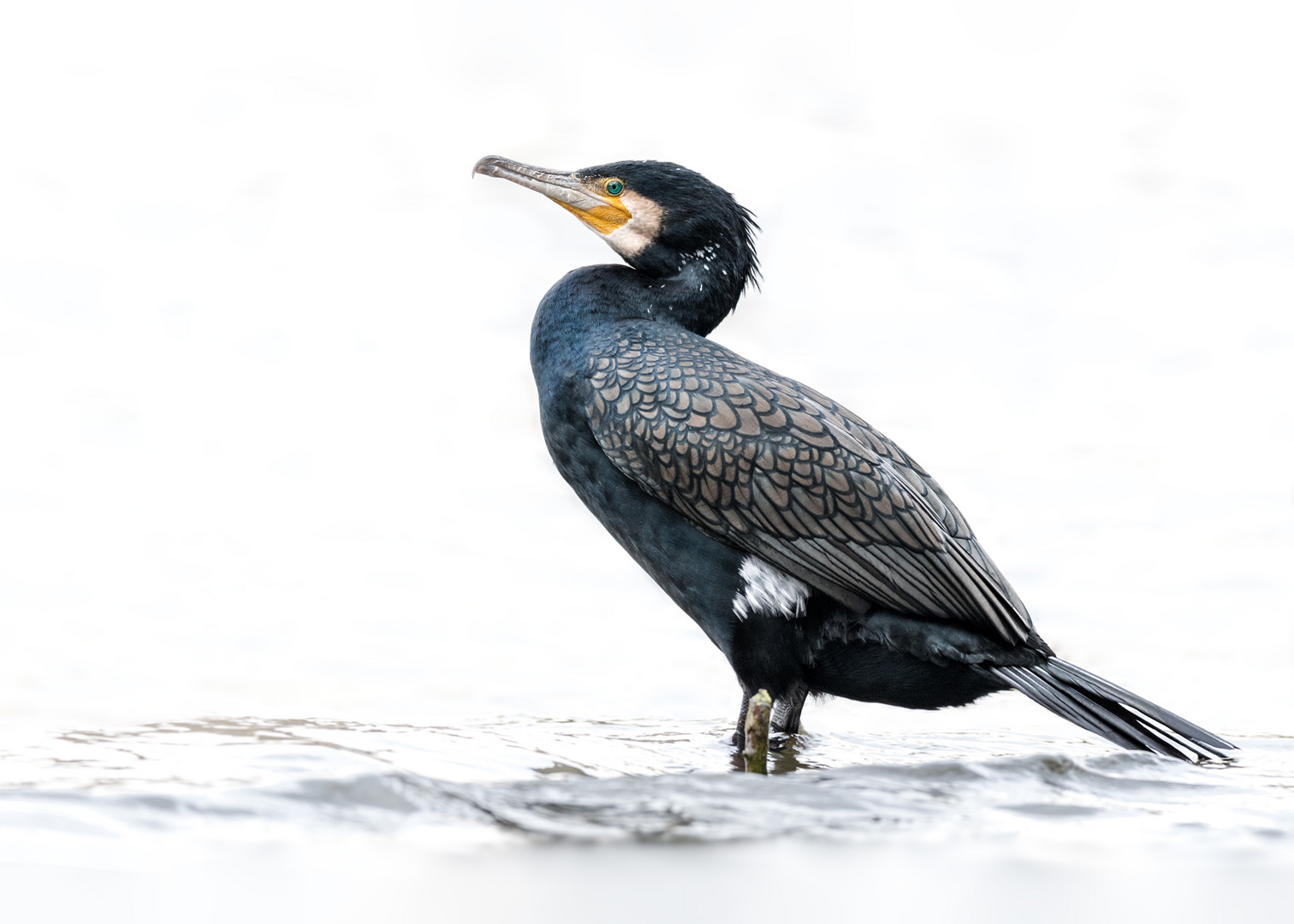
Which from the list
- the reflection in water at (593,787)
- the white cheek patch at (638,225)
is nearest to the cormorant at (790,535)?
the reflection in water at (593,787)

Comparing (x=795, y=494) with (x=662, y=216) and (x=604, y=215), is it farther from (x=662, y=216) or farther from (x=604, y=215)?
(x=604, y=215)

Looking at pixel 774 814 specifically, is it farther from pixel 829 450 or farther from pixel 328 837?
pixel 829 450

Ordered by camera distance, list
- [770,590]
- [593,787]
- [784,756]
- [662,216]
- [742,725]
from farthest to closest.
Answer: [662,216], [742,725], [784,756], [770,590], [593,787]

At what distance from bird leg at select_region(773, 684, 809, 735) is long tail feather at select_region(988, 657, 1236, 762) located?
749mm

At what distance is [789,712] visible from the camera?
19.6ft

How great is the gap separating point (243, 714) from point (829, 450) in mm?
2449

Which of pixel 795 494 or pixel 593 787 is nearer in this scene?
pixel 593 787

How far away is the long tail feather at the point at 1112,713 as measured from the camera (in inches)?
212

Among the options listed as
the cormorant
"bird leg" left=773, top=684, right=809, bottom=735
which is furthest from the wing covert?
"bird leg" left=773, top=684, right=809, bottom=735

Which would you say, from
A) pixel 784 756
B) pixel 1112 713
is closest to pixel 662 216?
pixel 784 756

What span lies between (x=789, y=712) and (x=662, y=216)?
79.6 inches

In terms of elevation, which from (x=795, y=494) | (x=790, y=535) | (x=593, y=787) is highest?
(x=795, y=494)

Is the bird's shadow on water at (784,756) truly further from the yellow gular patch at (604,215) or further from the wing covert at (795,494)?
the yellow gular patch at (604,215)

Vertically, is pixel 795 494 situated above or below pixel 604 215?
below
